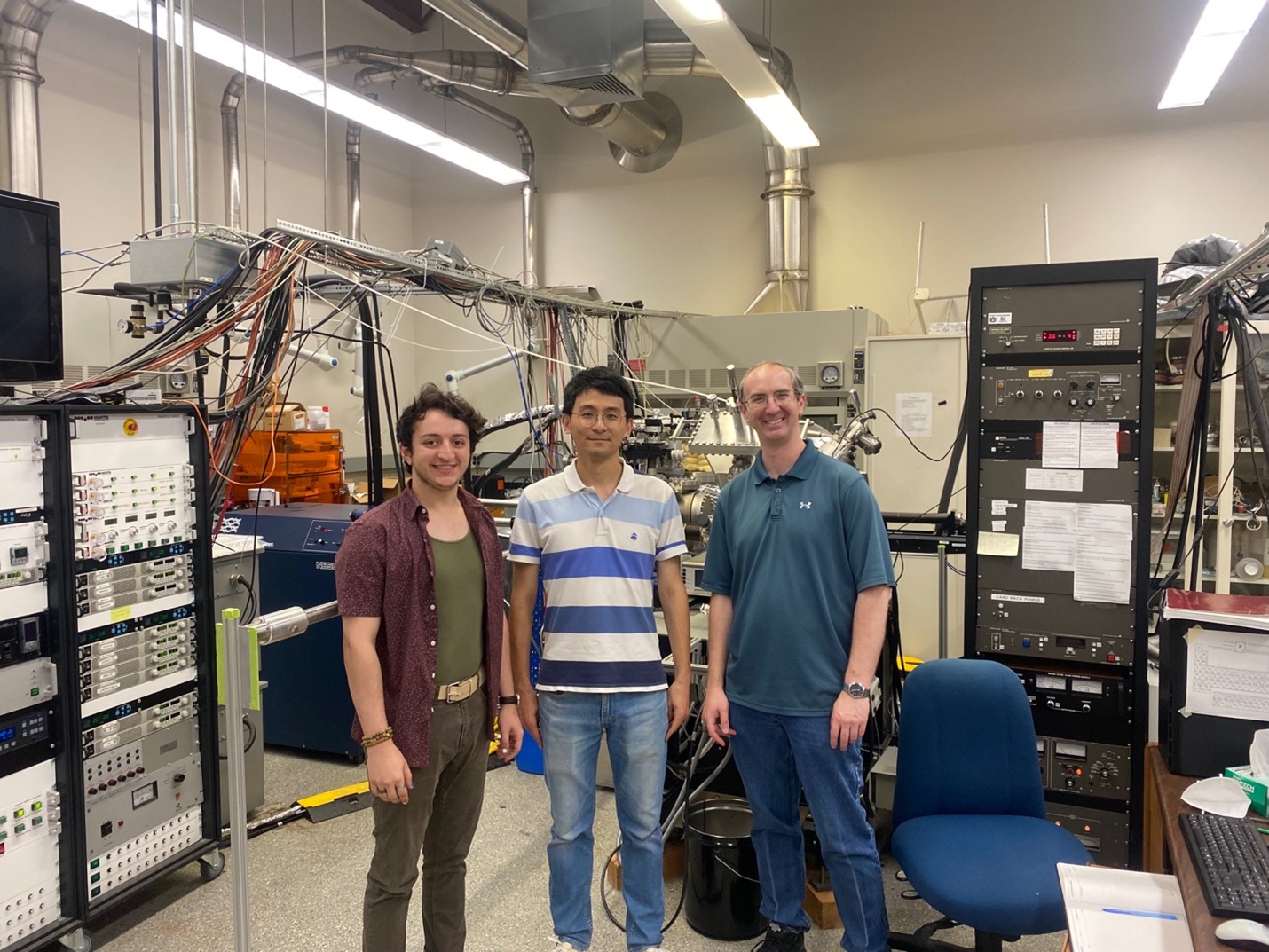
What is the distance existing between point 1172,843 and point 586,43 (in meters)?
3.91

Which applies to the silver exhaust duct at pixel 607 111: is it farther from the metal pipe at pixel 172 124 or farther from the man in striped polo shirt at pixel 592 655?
the man in striped polo shirt at pixel 592 655

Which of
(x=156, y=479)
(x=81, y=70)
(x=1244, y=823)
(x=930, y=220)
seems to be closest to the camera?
(x=1244, y=823)

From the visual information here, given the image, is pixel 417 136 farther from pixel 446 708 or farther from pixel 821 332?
pixel 446 708

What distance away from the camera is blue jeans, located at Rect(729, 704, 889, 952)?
6.04 ft

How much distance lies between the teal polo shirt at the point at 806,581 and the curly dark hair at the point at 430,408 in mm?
702

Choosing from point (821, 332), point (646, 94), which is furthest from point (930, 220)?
point (646, 94)

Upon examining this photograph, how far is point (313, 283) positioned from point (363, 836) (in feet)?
5.91

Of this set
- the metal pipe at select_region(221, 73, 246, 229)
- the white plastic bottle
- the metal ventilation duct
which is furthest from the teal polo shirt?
the metal pipe at select_region(221, 73, 246, 229)

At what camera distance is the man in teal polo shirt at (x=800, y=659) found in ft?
6.03

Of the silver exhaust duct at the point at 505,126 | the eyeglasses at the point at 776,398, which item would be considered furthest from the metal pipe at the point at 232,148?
the eyeglasses at the point at 776,398

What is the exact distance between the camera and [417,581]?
1614 millimetres

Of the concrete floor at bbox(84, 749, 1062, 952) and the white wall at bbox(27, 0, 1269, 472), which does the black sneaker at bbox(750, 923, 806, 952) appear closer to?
the concrete floor at bbox(84, 749, 1062, 952)

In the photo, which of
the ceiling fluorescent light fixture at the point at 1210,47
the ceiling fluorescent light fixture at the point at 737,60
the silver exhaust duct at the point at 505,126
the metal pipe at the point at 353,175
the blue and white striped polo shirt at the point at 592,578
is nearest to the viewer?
the blue and white striped polo shirt at the point at 592,578

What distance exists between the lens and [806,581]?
73.1 inches
